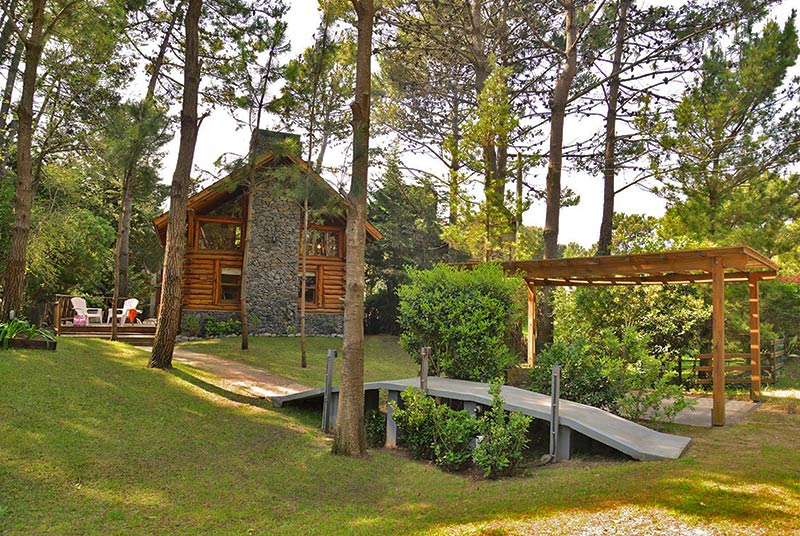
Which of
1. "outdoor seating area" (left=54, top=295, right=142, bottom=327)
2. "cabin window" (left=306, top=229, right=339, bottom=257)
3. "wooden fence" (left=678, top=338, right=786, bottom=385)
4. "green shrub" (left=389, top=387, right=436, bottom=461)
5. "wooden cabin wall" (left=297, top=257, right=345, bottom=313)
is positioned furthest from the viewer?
"cabin window" (left=306, top=229, right=339, bottom=257)

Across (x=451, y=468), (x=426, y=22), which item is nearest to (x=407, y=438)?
(x=451, y=468)

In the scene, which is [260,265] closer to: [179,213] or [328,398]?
[179,213]

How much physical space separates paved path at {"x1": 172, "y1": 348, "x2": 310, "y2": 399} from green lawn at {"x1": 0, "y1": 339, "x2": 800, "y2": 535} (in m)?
1.57

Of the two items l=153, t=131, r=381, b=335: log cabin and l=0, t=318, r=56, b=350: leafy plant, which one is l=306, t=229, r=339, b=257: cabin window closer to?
l=153, t=131, r=381, b=335: log cabin

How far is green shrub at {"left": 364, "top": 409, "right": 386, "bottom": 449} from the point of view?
9116mm

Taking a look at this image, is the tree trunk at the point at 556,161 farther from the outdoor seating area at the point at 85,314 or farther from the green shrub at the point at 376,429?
the outdoor seating area at the point at 85,314

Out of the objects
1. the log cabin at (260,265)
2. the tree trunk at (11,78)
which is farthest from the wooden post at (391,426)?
the tree trunk at (11,78)

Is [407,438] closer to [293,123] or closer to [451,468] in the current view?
[451,468]

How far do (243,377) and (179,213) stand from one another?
12.2 feet

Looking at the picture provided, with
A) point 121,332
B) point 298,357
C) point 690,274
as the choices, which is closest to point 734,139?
point 690,274

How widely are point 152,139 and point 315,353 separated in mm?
7453

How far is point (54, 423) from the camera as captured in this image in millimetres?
7254

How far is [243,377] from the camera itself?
12.2 meters

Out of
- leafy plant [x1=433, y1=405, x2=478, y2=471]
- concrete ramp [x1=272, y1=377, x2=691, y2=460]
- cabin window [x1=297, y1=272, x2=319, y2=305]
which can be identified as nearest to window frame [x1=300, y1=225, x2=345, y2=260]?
cabin window [x1=297, y1=272, x2=319, y2=305]
